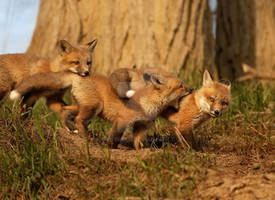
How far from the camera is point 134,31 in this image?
8.64m

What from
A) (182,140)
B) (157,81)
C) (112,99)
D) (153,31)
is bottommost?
(182,140)

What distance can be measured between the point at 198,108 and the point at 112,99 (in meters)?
1.10

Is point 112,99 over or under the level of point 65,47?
under

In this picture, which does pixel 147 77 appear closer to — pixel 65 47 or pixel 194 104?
pixel 194 104

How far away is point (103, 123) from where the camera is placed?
22.1 ft

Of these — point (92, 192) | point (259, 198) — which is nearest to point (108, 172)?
point (92, 192)

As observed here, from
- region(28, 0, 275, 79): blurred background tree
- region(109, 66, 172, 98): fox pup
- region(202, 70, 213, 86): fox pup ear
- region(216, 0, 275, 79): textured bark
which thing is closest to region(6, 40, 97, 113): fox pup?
region(109, 66, 172, 98): fox pup

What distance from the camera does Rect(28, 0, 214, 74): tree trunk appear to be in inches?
336

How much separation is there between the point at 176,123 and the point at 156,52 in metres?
3.34

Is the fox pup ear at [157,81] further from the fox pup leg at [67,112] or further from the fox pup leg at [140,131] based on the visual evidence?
the fox pup leg at [67,112]

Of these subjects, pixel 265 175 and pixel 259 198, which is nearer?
pixel 259 198

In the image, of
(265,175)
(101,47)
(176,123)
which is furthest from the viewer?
(101,47)

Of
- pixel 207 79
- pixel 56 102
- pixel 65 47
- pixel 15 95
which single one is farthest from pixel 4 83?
pixel 207 79

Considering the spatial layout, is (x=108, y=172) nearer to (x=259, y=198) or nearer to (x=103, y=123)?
(x=259, y=198)
